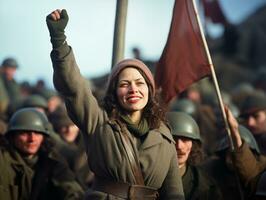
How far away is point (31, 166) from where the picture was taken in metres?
8.59

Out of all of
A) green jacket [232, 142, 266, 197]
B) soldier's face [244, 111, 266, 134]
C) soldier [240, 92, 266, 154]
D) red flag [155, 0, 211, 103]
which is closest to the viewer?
green jacket [232, 142, 266, 197]

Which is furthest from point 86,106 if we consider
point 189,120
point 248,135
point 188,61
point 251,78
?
point 251,78

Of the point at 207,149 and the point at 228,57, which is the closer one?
the point at 207,149

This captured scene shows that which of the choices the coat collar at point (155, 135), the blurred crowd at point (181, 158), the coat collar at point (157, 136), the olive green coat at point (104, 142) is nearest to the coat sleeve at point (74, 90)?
the olive green coat at point (104, 142)

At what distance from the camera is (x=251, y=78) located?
31.8m

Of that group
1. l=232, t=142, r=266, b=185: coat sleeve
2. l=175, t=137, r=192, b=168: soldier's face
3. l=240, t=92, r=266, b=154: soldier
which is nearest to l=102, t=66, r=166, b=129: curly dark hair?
l=232, t=142, r=266, b=185: coat sleeve

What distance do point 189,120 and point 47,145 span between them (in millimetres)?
1596

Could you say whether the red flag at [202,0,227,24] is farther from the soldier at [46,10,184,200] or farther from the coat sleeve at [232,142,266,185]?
the soldier at [46,10,184,200]

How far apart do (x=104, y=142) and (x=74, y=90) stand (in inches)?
18.9

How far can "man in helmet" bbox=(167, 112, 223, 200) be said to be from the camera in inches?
311

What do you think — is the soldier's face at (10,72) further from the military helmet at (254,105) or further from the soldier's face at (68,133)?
the military helmet at (254,105)

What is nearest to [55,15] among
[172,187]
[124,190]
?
[124,190]

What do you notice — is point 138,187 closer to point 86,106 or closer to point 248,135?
point 86,106

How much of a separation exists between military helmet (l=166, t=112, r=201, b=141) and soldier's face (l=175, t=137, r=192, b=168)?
2.0 inches
